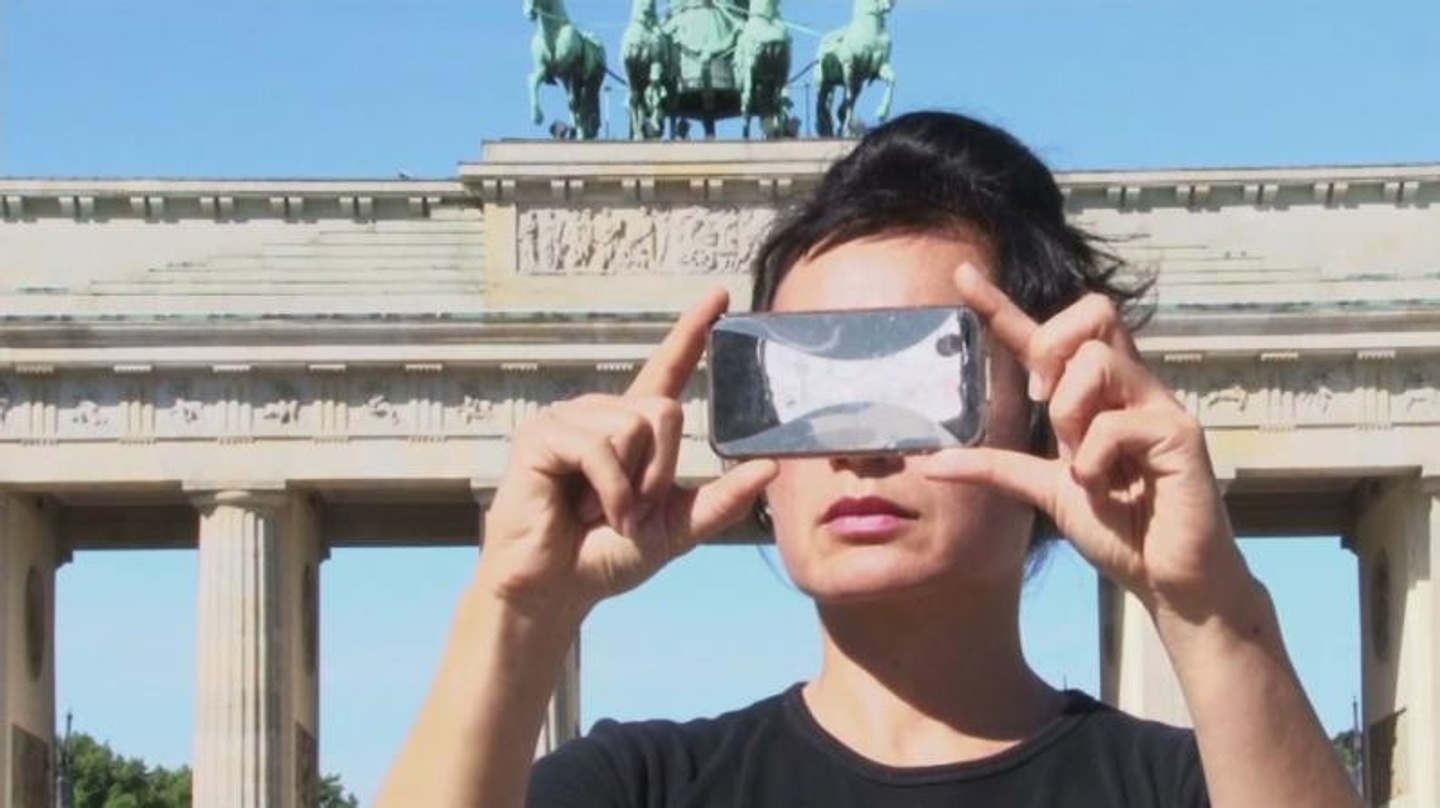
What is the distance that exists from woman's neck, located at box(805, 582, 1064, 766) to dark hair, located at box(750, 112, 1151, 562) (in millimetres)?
296

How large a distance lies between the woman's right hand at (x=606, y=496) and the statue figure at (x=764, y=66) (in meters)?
41.8

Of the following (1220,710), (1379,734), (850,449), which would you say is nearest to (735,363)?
(850,449)

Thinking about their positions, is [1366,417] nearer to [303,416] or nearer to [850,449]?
[303,416]

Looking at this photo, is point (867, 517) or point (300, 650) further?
point (300, 650)

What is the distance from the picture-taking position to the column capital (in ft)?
145

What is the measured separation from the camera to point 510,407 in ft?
148

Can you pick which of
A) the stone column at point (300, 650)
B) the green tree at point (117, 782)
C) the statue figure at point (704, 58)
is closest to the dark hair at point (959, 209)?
the stone column at point (300, 650)

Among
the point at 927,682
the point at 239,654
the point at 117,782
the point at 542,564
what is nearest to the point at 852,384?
the point at 542,564

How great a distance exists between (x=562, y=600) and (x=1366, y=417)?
41174mm

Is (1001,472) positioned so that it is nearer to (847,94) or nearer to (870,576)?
(870,576)

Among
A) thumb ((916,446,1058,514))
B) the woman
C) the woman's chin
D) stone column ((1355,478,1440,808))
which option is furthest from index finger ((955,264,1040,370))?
stone column ((1355,478,1440,808))

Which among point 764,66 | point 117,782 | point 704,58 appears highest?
point 704,58

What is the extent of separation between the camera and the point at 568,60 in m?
45.7

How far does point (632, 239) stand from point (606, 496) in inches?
1647
